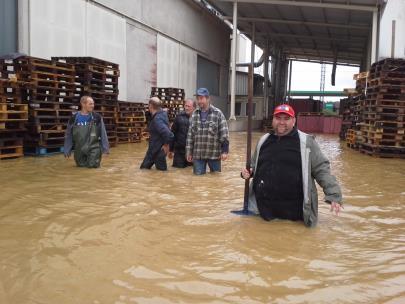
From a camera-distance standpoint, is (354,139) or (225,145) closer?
(225,145)

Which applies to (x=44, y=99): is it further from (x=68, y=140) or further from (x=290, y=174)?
(x=290, y=174)

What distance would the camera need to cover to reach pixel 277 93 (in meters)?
44.0

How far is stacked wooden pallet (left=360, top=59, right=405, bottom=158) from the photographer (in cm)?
1338

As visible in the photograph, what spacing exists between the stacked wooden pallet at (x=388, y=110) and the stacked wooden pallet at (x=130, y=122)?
843cm

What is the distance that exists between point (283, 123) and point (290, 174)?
0.55 m

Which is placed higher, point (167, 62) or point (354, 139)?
point (167, 62)

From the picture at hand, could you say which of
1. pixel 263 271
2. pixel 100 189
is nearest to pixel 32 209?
pixel 100 189

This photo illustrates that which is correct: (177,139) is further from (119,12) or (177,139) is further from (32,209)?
(119,12)

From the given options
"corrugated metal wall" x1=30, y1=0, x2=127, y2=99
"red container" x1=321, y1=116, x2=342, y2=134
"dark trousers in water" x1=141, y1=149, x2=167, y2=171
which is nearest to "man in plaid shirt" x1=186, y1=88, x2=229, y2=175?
"dark trousers in water" x1=141, y1=149, x2=167, y2=171

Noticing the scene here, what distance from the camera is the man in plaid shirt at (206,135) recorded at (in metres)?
8.91

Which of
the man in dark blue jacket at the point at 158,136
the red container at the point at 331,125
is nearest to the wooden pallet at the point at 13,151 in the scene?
the man in dark blue jacket at the point at 158,136

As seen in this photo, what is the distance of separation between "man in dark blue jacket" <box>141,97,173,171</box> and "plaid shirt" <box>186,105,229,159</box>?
0.51 meters

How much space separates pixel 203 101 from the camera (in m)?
8.77

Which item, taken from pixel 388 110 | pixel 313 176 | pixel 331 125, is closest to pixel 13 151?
pixel 313 176
